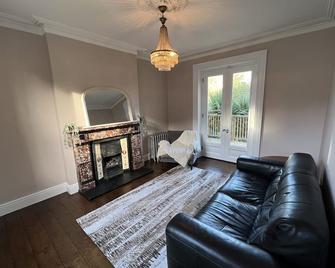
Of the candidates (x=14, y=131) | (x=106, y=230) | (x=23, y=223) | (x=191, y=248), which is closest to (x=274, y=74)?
(x=191, y=248)

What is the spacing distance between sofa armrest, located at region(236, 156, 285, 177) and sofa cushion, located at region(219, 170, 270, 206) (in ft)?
0.22

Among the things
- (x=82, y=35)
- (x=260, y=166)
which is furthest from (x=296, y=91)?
(x=82, y=35)

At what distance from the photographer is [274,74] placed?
2938 millimetres

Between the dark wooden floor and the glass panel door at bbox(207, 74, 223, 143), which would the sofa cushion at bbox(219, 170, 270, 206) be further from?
the glass panel door at bbox(207, 74, 223, 143)

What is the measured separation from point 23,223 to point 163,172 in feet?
7.34

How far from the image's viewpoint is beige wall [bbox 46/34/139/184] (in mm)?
2465

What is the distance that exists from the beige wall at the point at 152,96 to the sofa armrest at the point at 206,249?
318 cm

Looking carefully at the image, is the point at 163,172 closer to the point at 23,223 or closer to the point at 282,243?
the point at 23,223

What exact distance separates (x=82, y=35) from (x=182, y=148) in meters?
2.72

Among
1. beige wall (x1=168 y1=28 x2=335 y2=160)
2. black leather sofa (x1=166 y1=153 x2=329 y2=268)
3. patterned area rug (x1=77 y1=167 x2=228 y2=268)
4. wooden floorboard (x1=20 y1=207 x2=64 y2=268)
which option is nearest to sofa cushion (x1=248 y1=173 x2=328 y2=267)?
black leather sofa (x1=166 y1=153 x2=329 y2=268)

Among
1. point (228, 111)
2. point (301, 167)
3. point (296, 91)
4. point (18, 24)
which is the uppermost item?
point (18, 24)

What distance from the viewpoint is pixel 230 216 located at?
58.8 inches

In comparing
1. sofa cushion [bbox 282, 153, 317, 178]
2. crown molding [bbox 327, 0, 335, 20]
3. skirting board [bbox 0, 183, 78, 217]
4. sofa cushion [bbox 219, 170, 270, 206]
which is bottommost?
skirting board [bbox 0, 183, 78, 217]

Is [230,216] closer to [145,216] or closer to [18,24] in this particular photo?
[145,216]
